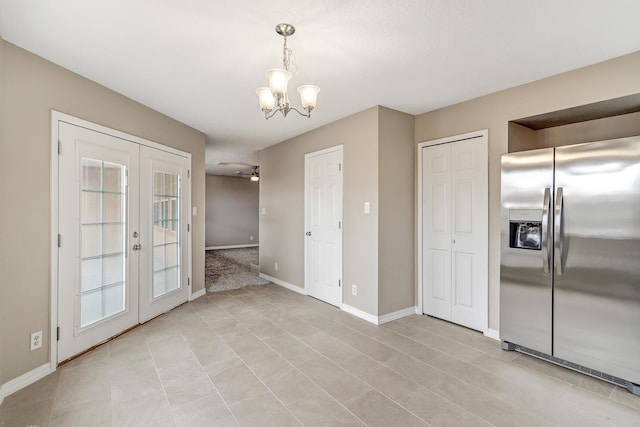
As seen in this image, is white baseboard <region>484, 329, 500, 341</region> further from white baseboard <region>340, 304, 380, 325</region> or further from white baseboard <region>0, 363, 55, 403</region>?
white baseboard <region>0, 363, 55, 403</region>

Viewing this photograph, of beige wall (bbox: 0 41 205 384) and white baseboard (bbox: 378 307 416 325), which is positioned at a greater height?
beige wall (bbox: 0 41 205 384)

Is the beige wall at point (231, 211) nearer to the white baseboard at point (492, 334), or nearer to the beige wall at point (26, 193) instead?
the beige wall at point (26, 193)

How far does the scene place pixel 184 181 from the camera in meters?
4.30

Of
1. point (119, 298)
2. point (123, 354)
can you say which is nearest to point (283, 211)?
point (119, 298)

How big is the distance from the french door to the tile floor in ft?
1.00

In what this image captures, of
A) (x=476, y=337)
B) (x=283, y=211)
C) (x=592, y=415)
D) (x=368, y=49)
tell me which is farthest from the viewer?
(x=283, y=211)

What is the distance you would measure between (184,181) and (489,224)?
153 inches

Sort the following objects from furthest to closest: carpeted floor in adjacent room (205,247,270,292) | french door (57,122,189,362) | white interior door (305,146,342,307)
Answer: carpeted floor in adjacent room (205,247,270,292)
white interior door (305,146,342,307)
french door (57,122,189,362)

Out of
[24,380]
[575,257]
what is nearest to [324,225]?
[575,257]

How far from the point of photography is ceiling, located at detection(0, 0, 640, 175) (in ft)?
6.10

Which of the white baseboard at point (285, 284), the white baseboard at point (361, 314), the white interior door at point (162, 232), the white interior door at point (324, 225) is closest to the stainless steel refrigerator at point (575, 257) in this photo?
the white baseboard at point (361, 314)

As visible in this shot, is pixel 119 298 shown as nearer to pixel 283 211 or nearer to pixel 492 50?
pixel 283 211

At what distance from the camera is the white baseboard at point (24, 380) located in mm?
2151

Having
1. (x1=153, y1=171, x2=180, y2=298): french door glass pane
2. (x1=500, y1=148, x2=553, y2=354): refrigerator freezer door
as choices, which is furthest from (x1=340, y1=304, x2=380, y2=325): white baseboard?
(x1=153, y1=171, x2=180, y2=298): french door glass pane
